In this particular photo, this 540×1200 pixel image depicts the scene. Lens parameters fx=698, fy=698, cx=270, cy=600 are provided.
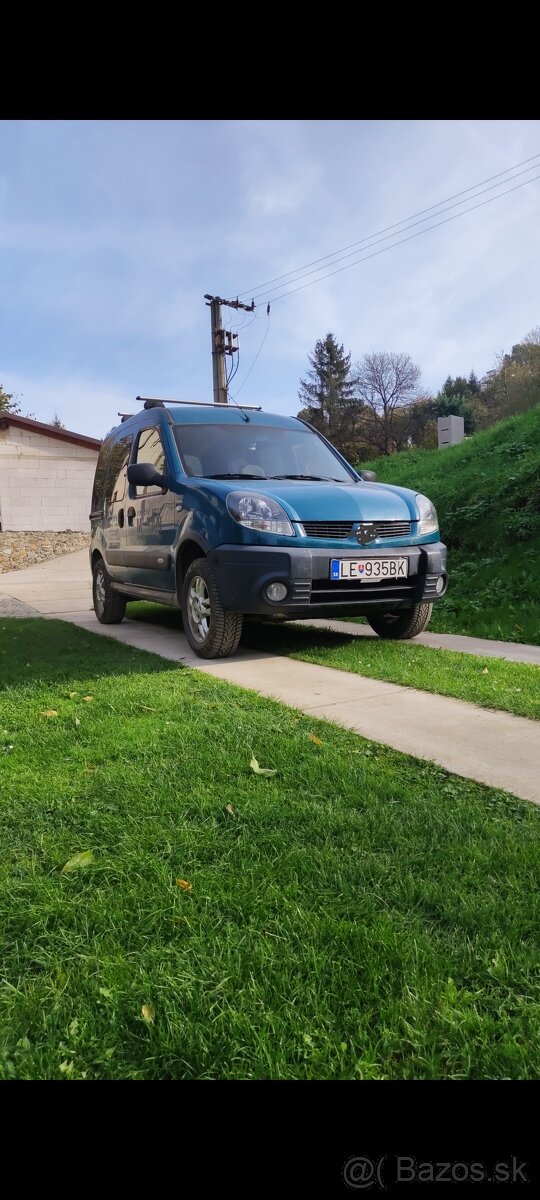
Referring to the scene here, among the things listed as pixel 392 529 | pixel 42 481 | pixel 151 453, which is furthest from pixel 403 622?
pixel 42 481

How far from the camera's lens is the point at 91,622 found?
7.84 metres

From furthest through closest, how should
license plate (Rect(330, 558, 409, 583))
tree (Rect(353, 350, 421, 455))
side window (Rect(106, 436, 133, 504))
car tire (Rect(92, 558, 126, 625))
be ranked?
tree (Rect(353, 350, 421, 455)), car tire (Rect(92, 558, 126, 625)), side window (Rect(106, 436, 133, 504)), license plate (Rect(330, 558, 409, 583))

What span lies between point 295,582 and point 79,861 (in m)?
2.81

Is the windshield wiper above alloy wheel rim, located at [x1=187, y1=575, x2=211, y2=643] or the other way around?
above

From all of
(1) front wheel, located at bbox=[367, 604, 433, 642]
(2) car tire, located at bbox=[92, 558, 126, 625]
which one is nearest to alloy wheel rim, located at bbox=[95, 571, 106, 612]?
(2) car tire, located at bbox=[92, 558, 126, 625]

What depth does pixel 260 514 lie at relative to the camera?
473 cm

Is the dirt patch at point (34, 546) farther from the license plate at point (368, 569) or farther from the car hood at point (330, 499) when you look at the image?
the license plate at point (368, 569)

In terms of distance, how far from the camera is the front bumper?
462cm

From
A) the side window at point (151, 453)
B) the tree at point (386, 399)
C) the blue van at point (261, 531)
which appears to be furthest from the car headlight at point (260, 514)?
the tree at point (386, 399)

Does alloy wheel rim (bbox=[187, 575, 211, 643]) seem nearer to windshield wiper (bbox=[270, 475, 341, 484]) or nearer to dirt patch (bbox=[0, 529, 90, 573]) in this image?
windshield wiper (bbox=[270, 475, 341, 484])

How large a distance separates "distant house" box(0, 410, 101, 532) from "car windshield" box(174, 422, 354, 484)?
1872cm
